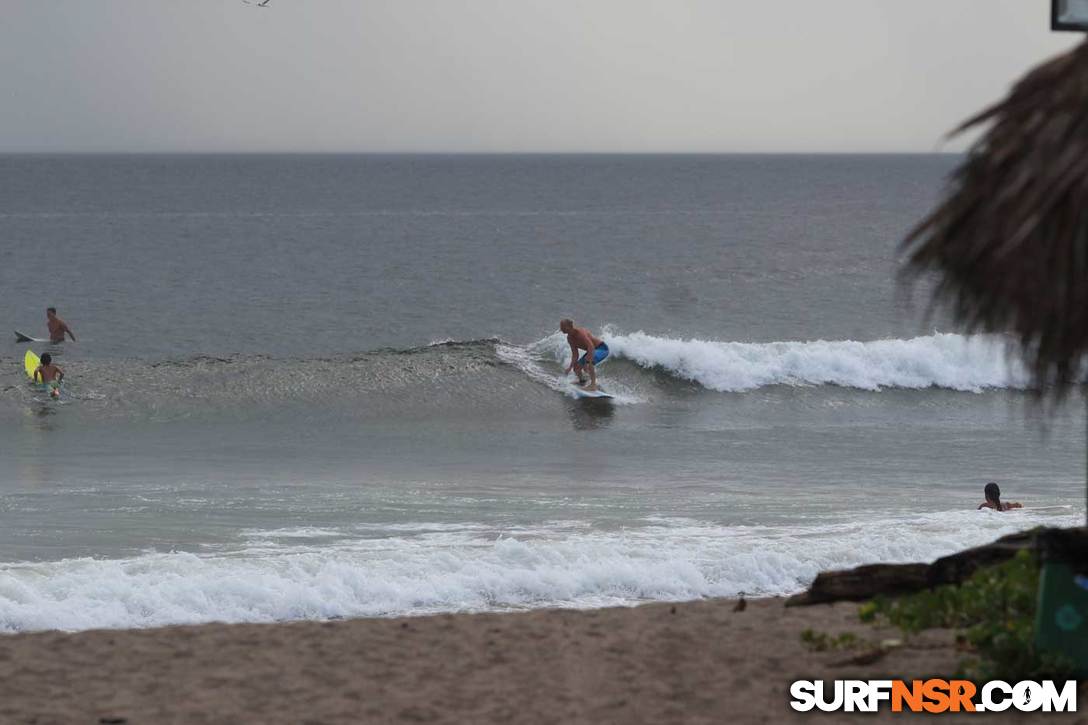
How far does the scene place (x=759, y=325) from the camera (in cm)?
3500

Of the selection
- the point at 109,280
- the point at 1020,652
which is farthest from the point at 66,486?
the point at 109,280

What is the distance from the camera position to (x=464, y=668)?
21.2 feet

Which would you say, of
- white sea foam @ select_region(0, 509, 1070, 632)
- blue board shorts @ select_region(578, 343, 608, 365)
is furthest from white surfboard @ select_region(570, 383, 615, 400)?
white sea foam @ select_region(0, 509, 1070, 632)

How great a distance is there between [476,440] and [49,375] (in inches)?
289

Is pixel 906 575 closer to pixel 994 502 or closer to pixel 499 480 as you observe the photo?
pixel 994 502

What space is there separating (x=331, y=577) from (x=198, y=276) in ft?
124

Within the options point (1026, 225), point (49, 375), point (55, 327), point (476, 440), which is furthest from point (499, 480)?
point (55, 327)

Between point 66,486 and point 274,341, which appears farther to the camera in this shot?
point 274,341

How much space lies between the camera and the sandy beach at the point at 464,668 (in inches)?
227

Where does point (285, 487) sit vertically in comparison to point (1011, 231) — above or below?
below

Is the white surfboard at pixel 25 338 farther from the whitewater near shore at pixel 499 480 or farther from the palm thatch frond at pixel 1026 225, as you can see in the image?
the palm thatch frond at pixel 1026 225

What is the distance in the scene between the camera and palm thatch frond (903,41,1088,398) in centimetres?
438

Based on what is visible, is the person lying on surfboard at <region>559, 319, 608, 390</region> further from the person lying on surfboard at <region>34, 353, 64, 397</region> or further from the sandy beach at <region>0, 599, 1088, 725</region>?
the sandy beach at <region>0, 599, 1088, 725</region>

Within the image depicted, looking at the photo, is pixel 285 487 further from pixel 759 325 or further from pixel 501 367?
pixel 759 325
